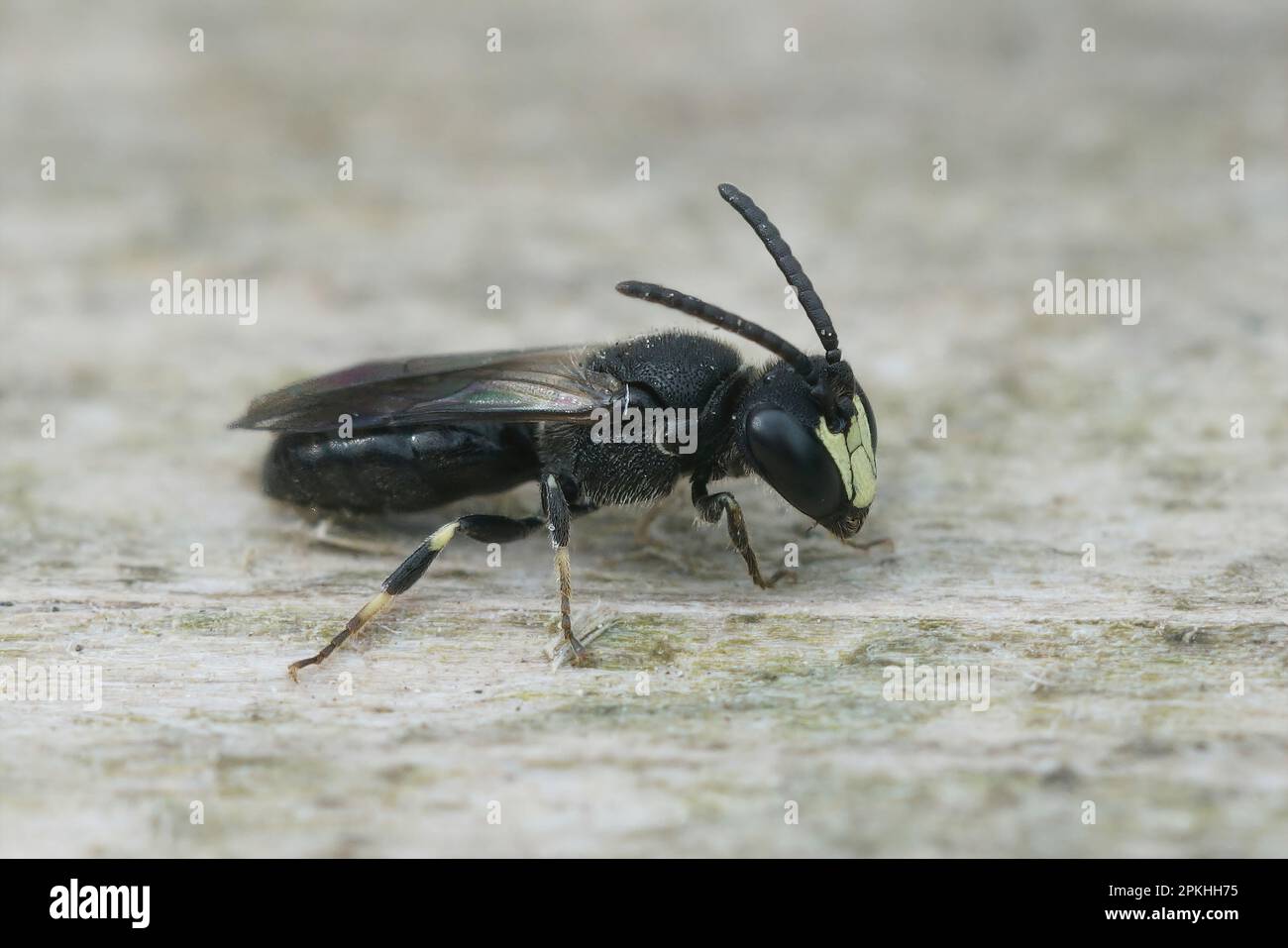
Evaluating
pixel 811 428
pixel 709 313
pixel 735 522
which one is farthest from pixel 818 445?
pixel 709 313

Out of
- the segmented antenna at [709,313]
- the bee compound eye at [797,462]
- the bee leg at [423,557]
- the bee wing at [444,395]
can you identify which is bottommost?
the bee leg at [423,557]

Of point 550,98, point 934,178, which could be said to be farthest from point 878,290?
point 550,98

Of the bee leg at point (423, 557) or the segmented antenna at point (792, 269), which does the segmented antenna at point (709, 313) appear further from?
the bee leg at point (423, 557)

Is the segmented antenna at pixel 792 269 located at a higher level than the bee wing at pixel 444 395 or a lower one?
higher

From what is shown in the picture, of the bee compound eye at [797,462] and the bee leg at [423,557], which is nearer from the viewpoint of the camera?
the bee leg at [423,557]

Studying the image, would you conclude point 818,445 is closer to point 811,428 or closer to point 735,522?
point 811,428

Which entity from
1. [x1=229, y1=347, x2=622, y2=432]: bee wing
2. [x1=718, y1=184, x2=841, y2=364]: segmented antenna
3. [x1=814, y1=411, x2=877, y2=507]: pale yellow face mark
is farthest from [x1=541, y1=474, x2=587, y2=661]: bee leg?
[x1=718, y1=184, x2=841, y2=364]: segmented antenna

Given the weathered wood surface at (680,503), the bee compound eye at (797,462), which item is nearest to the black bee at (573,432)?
the bee compound eye at (797,462)

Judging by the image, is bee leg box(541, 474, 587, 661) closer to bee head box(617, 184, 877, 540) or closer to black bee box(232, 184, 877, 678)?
black bee box(232, 184, 877, 678)

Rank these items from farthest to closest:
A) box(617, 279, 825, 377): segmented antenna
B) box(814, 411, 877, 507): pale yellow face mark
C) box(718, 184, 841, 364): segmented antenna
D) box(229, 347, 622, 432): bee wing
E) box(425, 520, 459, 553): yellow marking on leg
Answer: box(229, 347, 622, 432): bee wing < box(425, 520, 459, 553): yellow marking on leg < box(814, 411, 877, 507): pale yellow face mark < box(718, 184, 841, 364): segmented antenna < box(617, 279, 825, 377): segmented antenna
